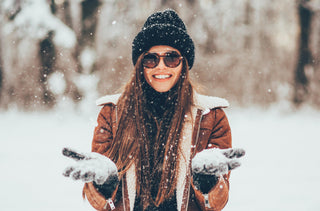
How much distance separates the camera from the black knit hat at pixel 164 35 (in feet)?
5.24

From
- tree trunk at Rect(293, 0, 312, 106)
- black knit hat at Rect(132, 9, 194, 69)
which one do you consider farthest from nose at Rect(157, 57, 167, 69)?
tree trunk at Rect(293, 0, 312, 106)

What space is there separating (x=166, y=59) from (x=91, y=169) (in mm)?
677

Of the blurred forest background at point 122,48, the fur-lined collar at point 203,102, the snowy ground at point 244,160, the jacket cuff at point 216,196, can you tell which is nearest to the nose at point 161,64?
the fur-lined collar at point 203,102

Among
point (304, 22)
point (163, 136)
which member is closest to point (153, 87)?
point (163, 136)

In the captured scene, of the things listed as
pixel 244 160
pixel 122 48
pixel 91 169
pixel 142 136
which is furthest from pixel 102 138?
pixel 122 48

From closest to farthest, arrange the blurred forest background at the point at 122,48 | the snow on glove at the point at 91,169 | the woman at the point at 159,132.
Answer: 1. the snow on glove at the point at 91,169
2. the woman at the point at 159,132
3. the blurred forest background at the point at 122,48

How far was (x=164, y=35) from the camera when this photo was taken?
1.59 meters

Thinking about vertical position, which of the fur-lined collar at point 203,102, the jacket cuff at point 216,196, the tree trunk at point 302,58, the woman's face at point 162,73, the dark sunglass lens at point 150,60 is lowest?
the jacket cuff at point 216,196

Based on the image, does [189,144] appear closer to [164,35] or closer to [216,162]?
[216,162]

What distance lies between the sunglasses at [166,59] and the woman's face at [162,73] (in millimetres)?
13

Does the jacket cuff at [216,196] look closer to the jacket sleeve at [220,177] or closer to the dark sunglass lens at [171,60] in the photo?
the jacket sleeve at [220,177]

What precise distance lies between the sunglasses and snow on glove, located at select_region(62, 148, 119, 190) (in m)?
0.55

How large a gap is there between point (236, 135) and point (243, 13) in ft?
9.05

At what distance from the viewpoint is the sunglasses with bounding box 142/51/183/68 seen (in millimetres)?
1561
